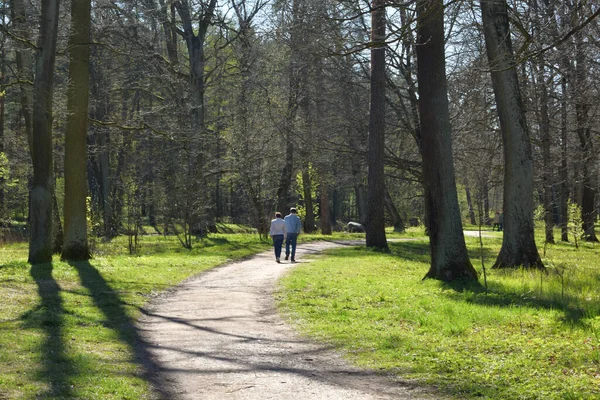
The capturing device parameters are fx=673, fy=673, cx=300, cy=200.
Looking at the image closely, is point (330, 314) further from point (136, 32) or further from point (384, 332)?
point (136, 32)

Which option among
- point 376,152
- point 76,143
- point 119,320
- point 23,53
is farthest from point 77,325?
point 376,152

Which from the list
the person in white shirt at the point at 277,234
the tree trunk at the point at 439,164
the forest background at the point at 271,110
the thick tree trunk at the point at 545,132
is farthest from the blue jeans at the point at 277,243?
the thick tree trunk at the point at 545,132

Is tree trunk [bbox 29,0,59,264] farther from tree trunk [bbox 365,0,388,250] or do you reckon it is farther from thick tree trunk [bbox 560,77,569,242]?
thick tree trunk [bbox 560,77,569,242]

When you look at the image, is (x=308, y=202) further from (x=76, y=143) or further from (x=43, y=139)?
(x=43, y=139)

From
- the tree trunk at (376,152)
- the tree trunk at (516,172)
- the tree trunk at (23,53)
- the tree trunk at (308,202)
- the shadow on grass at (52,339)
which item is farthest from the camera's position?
the tree trunk at (308,202)

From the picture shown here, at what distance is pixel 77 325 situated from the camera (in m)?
9.56

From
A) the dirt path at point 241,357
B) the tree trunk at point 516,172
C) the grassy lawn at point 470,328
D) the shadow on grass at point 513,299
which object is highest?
the tree trunk at point 516,172

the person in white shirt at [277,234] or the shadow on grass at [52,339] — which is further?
the person in white shirt at [277,234]

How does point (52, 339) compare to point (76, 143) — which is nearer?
point (52, 339)

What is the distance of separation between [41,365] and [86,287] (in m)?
6.63

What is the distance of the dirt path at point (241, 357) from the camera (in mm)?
6469

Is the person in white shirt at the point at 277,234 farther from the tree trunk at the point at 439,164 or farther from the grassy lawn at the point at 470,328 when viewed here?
the tree trunk at the point at 439,164

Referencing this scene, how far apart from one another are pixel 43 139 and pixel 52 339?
999cm

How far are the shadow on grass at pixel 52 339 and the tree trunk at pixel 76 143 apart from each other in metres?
4.03
